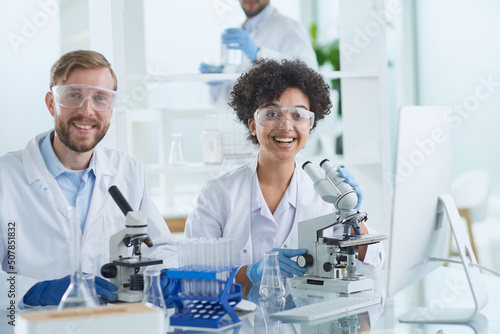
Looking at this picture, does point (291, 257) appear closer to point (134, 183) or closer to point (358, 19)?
point (134, 183)

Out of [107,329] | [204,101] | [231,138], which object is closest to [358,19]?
[231,138]

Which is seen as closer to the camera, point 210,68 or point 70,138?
point 70,138

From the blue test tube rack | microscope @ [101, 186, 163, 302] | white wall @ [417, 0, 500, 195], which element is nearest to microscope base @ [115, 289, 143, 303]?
microscope @ [101, 186, 163, 302]

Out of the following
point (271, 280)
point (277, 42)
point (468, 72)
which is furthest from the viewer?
point (468, 72)

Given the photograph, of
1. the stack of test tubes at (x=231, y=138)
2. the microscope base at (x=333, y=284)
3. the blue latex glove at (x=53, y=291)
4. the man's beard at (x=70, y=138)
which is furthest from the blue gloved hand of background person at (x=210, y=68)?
the blue latex glove at (x=53, y=291)

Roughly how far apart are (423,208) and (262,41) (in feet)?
8.65

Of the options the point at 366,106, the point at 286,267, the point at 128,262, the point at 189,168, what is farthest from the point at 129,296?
the point at 366,106

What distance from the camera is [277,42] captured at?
12.8 ft

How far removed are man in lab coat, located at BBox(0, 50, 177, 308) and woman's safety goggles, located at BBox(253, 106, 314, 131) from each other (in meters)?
0.55

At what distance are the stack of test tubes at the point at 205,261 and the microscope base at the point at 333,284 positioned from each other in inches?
20.0

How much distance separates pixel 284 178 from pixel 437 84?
3.18 m

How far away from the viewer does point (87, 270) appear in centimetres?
207

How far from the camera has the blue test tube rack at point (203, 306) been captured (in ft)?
4.59

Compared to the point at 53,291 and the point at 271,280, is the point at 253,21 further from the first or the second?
the point at 53,291
